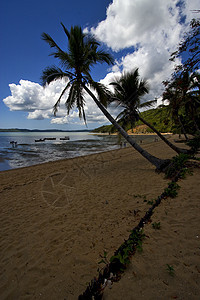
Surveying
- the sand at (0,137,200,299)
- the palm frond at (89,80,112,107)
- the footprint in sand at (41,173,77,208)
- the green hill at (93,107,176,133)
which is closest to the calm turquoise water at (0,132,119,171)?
the green hill at (93,107,176,133)

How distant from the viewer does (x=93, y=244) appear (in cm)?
273

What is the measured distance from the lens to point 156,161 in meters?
7.05

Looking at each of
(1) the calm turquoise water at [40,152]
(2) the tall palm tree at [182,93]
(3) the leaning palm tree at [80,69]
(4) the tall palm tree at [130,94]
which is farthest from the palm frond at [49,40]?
(1) the calm turquoise water at [40,152]

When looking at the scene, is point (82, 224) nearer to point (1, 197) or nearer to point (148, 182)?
point (148, 182)

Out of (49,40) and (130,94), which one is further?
(130,94)

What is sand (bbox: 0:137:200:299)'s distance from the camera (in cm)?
182

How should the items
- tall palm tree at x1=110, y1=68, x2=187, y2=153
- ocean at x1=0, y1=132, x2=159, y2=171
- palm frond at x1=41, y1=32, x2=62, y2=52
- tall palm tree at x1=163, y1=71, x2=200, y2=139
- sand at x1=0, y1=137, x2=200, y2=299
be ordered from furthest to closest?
ocean at x1=0, y1=132, x2=159, y2=171
tall palm tree at x1=110, y1=68, x2=187, y2=153
palm frond at x1=41, y1=32, x2=62, y2=52
tall palm tree at x1=163, y1=71, x2=200, y2=139
sand at x1=0, y1=137, x2=200, y2=299

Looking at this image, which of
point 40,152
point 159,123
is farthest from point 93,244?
point 159,123

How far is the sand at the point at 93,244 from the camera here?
1816 mm

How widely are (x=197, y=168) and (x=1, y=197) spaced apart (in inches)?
371

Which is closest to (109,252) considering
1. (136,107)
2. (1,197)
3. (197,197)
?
(197,197)

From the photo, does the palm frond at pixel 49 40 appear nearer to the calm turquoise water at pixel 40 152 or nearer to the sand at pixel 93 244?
the sand at pixel 93 244

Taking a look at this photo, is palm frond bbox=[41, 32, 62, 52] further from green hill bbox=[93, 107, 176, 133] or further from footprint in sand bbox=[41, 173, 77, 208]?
footprint in sand bbox=[41, 173, 77, 208]

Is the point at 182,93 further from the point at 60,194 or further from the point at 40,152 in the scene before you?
the point at 40,152
